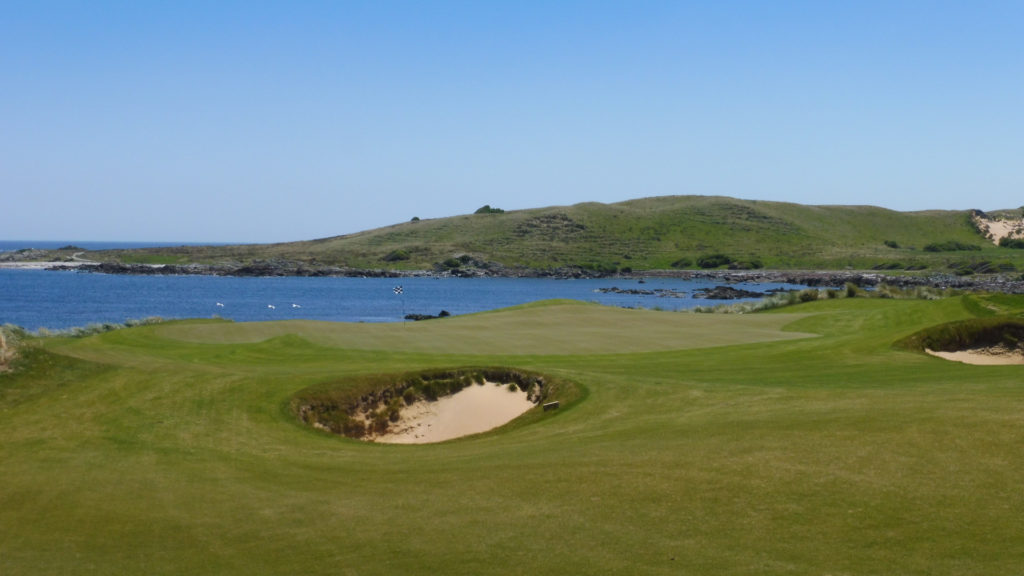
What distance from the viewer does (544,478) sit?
46.2 ft

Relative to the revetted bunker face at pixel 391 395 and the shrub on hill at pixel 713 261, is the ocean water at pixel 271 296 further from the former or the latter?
the revetted bunker face at pixel 391 395

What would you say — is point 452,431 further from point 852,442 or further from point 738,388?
point 852,442

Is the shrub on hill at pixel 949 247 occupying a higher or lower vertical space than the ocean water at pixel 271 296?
higher

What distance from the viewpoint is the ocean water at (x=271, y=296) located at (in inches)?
3410

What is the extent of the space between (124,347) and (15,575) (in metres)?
21.4

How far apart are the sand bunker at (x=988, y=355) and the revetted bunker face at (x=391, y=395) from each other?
45.0ft

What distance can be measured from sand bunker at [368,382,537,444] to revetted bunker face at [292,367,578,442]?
72mm

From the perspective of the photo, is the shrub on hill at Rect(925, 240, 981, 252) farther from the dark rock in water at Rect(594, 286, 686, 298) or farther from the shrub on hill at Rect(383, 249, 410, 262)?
the shrub on hill at Rect(383, 249, 410, 262)

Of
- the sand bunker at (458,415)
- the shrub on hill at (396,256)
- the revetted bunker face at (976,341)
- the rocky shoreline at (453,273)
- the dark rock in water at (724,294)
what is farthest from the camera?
the shrub on hill at (396,256)

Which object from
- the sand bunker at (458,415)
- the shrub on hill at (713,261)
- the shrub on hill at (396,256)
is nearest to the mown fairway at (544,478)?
the sand bunker at (458,415)

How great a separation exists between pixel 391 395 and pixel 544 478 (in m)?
11.6

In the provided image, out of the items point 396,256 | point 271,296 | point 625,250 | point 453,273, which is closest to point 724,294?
point 271,296

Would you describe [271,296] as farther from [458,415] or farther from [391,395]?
[458,415]

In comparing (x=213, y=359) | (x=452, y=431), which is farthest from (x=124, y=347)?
(x=452, y=431)
